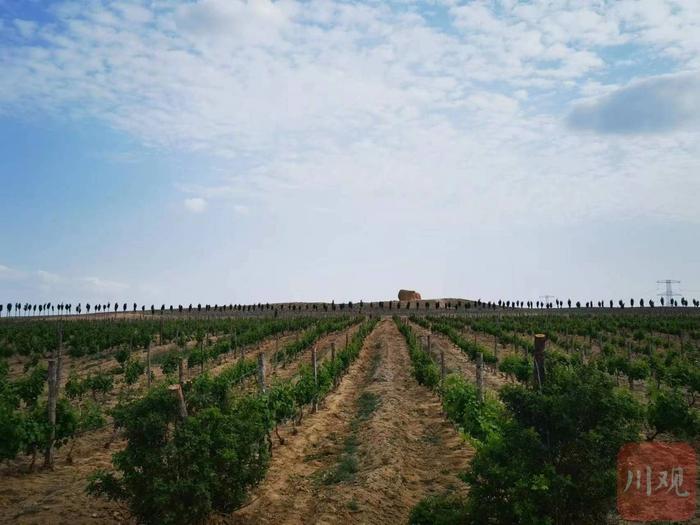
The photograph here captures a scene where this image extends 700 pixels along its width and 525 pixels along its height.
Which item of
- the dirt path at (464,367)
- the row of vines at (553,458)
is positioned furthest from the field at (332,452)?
the dirt path at (464,367)

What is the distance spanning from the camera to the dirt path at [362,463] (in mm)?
9617

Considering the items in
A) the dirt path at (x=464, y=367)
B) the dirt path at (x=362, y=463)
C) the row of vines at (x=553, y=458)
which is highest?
the row of vines at (x=553, y=458)

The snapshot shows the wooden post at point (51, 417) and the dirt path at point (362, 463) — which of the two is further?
the wooden post at point (51, 417)

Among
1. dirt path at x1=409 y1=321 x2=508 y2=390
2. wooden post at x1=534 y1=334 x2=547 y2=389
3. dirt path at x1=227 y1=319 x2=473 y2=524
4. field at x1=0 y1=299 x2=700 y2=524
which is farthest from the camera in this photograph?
dirt path at x1=409 y1=321 x2=508 y2=390

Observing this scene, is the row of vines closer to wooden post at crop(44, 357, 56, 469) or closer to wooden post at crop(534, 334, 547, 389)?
wooden post at crop(534, 334, 547, 389)

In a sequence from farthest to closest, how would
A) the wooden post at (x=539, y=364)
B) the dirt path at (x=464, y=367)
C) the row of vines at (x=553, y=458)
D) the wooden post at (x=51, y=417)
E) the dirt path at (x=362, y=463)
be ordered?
the dirt path at (x=464, y=367) < the wooden post at (x=51, y=417) < the dirt path at (x=362, y=463) < the wooden post at (x=539, y=364) < the row of vines at (x=553, y=458)

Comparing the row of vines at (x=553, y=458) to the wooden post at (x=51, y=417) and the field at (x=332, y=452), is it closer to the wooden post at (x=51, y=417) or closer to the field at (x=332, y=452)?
the field at (x=332, y=452)

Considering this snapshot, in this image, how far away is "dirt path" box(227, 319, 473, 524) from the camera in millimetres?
9617

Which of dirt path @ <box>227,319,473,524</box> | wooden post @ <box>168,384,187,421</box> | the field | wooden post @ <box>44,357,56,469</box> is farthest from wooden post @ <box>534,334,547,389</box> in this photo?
wooden post @ <box>44,357,56,469</box>

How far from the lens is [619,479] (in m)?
7.00

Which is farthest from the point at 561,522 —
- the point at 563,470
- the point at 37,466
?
the point at 37,466

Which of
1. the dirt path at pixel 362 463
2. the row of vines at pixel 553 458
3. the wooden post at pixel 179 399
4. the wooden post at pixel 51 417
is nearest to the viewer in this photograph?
the row of vines at pixel 553 458

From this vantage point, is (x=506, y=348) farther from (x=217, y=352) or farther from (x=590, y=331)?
(x=217, y=352)

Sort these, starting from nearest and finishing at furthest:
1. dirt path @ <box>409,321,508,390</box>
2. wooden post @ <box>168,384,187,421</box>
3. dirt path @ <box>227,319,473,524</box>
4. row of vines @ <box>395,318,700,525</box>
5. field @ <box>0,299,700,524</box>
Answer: row of vines @ <box>395,318,700,525</box>
field @ <box>0,299,700,524</box>
wooden post @ <box>168,384,187,421</box>
dirt path @ <box>227,319,473,524</box>
dirt path @ <box>409,321,508,390</box>
